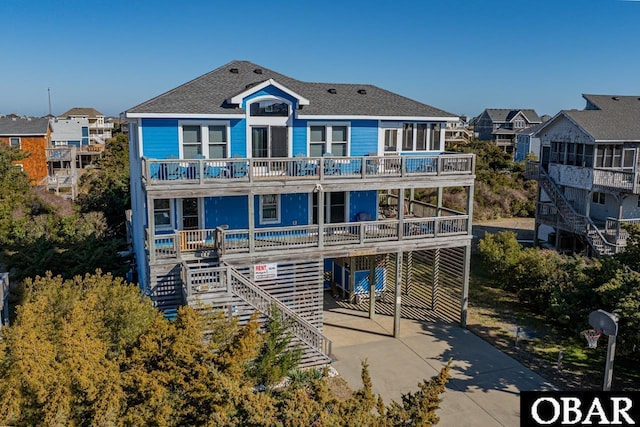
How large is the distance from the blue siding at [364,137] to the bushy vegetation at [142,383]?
35.7ft

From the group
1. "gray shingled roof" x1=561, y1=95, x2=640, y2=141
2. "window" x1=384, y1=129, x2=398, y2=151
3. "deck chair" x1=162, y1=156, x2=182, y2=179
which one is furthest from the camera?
"gray shingled roof" x1=561, y1=95, x2=640, y2=141

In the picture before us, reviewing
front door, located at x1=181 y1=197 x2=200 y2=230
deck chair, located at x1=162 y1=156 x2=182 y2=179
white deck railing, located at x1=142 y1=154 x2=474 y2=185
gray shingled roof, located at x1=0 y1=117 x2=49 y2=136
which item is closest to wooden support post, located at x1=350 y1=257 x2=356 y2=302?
white deck railing, located at x1=142 y1=154 x2=474 y2=185

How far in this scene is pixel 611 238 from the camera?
90.1 ft

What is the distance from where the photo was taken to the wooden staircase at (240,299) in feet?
49.8

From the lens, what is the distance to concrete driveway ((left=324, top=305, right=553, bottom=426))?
552 inches

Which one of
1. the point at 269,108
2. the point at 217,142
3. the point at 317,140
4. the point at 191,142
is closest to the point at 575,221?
the point at 317,140

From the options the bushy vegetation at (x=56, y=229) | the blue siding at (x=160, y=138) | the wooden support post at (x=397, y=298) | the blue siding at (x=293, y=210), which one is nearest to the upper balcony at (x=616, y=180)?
the wooden support post at (x=397, y=298)

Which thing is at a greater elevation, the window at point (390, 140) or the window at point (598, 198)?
the window at point (390, 140)

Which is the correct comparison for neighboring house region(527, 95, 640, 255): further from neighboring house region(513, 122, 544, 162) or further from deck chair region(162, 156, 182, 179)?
neighboring house region(513, 122, 544, 162)

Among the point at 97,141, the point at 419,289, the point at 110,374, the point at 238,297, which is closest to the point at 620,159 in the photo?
the point at 419,289

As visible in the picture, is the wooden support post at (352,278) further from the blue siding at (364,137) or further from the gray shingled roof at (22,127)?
the gray shingled roof at (22,127)

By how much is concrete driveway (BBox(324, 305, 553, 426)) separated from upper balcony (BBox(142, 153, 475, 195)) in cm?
566

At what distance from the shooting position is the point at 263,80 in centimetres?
2042

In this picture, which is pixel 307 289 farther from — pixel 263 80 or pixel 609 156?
pixel 609 156
